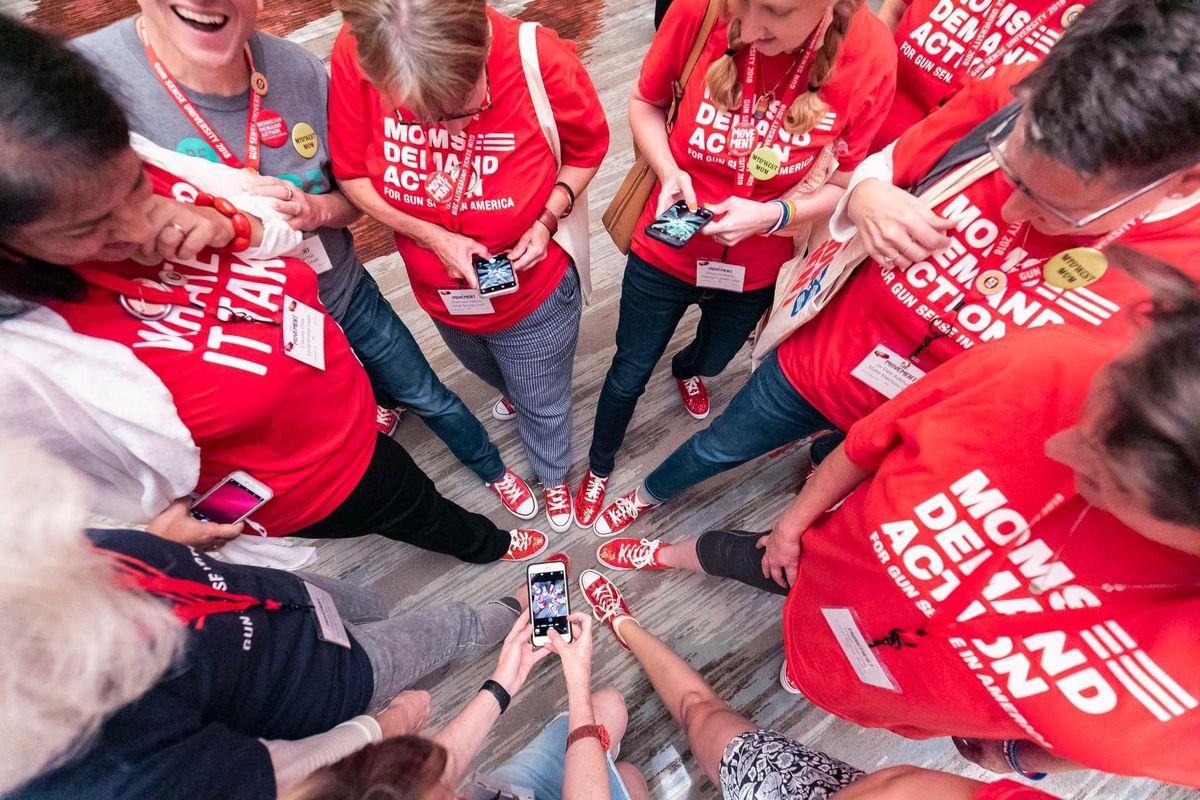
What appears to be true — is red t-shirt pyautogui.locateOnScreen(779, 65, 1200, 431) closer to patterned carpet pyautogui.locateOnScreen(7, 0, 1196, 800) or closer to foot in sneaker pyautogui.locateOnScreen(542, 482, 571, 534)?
patterned carpet pyautogui.locateOnScreen(7, 0, 1196, 800)

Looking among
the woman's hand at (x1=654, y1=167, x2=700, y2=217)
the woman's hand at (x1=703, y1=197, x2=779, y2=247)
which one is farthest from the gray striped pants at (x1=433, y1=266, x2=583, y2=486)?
the woman's hand at (x1=703, y1=197, x2=779, y2=247)

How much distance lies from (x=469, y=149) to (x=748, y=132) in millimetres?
572

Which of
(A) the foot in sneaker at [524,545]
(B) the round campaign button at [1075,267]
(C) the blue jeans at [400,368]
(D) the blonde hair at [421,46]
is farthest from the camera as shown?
(A) the foot in sneaker at [524,545]

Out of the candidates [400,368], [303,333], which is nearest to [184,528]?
[303,333]

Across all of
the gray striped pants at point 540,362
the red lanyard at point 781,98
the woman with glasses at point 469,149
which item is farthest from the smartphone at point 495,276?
the red lanyard at point 781,98

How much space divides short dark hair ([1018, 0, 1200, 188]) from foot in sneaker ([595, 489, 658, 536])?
1389mm

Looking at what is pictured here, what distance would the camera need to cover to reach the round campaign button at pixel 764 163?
1119mm

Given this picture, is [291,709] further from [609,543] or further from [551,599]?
[609,543]

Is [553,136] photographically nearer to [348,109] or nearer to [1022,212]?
[348,109]

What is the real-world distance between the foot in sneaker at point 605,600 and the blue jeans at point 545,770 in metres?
0.42

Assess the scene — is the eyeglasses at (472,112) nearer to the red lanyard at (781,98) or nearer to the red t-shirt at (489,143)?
the red t-shirt at (489,143)

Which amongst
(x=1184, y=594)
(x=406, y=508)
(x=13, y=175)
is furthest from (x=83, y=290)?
(x=1184, y=594)

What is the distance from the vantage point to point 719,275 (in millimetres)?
1349

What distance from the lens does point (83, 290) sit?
76cm
